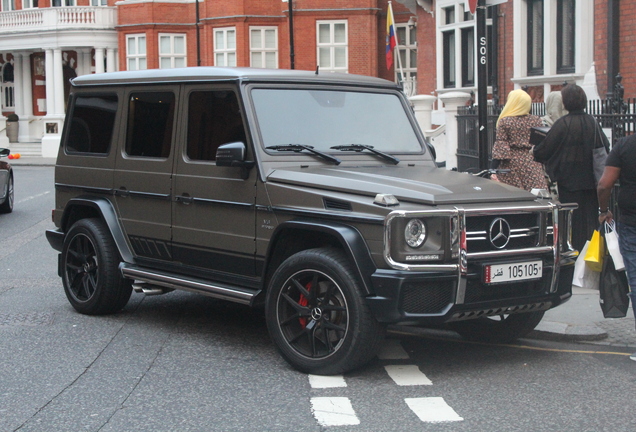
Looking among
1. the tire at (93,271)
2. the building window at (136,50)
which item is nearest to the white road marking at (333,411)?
the tire at (93,271)

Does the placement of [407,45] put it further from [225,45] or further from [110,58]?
[110,58]

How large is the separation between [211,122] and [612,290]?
3.26 meters

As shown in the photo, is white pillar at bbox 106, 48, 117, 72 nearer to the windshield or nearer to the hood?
the windshield

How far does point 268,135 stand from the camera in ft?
22.6

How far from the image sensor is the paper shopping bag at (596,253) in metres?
7.03

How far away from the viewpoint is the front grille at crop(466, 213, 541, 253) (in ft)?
19.6

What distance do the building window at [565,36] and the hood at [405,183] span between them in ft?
42.9

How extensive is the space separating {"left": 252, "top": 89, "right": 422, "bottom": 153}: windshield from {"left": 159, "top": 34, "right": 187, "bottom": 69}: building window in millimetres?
38716

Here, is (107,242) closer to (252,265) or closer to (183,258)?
(183,258)

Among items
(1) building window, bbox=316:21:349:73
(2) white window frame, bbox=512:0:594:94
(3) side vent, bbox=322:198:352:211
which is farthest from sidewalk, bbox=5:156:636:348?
(1) building window, bbox=316:21:349:73

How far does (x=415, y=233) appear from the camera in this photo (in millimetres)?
5820

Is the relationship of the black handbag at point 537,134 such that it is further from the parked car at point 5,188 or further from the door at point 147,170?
the parked car at point 5,188

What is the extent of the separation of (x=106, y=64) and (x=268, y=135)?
41356 millimetres

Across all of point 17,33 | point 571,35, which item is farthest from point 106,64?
point 571,35
